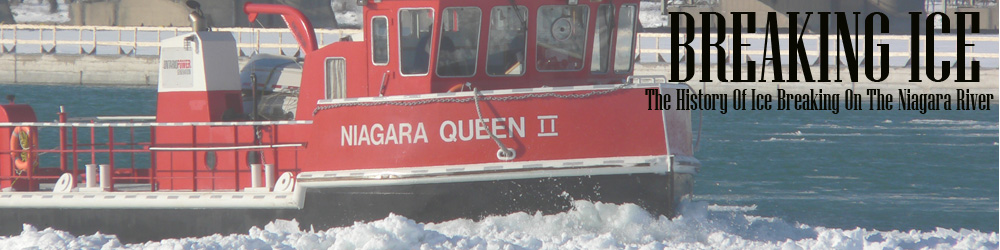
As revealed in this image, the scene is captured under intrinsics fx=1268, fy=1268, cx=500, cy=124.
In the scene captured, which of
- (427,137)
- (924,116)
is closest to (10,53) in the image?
(924,116)

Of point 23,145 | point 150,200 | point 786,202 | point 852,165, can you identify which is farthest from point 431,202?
point 852,165

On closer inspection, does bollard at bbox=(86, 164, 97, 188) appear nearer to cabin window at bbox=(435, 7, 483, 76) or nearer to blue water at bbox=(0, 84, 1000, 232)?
cabin window at bbox=(435, 7, 483, 76)

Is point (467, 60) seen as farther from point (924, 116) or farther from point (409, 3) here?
point (924, 116)

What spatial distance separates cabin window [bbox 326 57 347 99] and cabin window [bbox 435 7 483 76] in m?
1.02

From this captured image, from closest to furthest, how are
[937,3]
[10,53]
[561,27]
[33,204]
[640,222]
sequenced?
[640,222]
[561,27]
[33,204]
[10,53]
[937,3]

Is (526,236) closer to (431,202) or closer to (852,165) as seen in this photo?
(431,202)

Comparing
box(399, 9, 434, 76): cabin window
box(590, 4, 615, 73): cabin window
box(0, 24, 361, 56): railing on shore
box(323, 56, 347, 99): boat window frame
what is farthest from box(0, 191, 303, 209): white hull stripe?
box(0, 24, 361, 56): railing on shore

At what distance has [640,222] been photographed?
32.2 feet

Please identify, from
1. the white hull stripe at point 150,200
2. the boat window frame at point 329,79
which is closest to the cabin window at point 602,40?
the boat window frame at point 329,79

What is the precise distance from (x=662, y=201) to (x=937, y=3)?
183 ft

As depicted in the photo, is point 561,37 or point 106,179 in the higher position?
point 561,37

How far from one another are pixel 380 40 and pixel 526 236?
210 centimetres

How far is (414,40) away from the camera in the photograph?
1038 centimetres

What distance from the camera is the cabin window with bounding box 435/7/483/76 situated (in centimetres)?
1023
